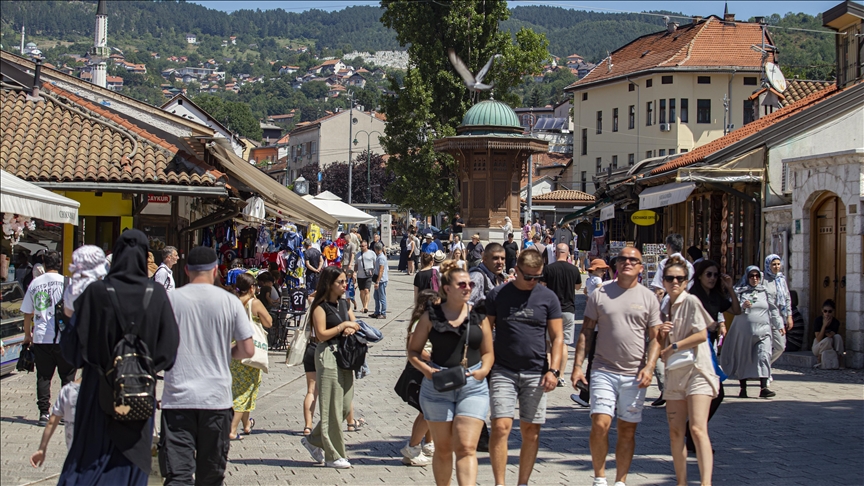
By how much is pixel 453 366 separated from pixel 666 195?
14.4 metres

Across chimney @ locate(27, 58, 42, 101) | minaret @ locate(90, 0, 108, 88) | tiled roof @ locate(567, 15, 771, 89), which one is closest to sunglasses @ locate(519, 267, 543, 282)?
chimney @ locate(27, 58, 42, 101)

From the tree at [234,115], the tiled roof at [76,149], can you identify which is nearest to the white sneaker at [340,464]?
the tiled roof at [76,149]

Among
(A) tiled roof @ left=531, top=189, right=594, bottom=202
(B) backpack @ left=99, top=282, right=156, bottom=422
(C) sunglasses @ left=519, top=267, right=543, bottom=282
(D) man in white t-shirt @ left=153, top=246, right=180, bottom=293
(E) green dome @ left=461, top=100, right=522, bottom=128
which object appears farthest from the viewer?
(A) tiled roof @ left=531, top=189, right=594, bottom=202

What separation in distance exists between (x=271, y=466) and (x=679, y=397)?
11.2 feet

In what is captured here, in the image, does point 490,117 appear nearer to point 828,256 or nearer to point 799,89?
point 799,89

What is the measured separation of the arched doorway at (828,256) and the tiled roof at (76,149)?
33.4 feet

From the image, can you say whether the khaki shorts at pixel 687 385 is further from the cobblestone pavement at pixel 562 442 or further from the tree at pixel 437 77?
the tree at pixel 437 77

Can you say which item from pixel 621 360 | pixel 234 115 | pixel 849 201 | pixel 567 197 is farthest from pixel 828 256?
pixel 234 115

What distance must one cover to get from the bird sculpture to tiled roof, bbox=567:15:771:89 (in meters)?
20.0

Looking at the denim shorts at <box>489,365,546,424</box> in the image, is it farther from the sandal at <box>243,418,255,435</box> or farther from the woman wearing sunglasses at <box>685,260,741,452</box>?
the sandal at <box>243,418,255,435</box>

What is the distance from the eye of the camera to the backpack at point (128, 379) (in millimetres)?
5277

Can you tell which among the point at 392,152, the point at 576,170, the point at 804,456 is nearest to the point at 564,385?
the point at 804,456

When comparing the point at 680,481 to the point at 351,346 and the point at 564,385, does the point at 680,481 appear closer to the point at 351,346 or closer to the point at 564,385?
the point at 351,346

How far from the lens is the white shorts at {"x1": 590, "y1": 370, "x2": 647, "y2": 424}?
23.7 ft
